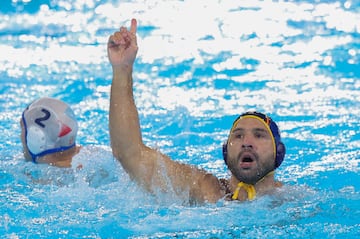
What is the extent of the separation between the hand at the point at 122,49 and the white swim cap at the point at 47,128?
1.35m

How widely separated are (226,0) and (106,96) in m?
3.77

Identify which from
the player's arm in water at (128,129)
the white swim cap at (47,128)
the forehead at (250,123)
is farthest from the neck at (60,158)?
the forehead at (250,123)

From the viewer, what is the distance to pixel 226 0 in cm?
1066

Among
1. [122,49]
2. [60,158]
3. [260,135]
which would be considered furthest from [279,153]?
[60,158]

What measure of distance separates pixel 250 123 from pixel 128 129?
79cm

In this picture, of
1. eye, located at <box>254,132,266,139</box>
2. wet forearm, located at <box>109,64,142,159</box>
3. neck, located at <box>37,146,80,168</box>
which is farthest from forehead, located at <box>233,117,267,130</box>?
neck, located at <box>37,146,80,168</box>

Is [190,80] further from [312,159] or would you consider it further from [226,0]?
[226,0]

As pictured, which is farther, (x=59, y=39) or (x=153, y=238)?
(x=59, y=39)

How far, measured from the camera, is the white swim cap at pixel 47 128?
5035 mm

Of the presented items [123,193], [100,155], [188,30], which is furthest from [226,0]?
[123,193]

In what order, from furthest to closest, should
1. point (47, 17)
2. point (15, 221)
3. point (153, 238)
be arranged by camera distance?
point (47, 17), point (15, 221), point (153, 238)

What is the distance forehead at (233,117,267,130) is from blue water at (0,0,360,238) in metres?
0.41

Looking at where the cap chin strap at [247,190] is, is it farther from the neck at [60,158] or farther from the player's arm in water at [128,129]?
the neck at [60,158]

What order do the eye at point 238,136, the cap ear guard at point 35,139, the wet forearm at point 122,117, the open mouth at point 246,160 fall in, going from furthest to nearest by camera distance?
the cap ear guard at point 35,139
the eye at point 238,136
the open mouth at point 246,160
the wet forearm at point 122,117
